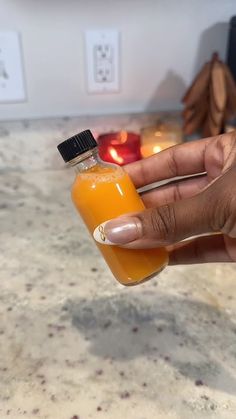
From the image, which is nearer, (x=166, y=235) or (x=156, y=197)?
(x=166, y=235)

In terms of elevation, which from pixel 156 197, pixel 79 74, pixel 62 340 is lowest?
pixel 62 340

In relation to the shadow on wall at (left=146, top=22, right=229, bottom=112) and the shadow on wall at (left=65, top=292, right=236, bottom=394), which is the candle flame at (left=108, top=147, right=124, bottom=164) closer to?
the shadow on wall at (left=146, top=22, right=229, bottom=112)

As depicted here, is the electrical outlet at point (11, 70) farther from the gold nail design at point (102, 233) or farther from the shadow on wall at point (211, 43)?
the gold nail design at point (102, 233)

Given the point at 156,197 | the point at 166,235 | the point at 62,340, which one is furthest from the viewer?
the point at 156,197

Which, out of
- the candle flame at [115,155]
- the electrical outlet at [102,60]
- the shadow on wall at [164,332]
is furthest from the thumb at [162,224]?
the electrical outlet at [102,60]

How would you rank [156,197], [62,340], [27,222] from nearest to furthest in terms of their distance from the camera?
[62,340] → [156,197] → [27,222]

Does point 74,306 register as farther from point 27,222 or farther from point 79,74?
point 79,74

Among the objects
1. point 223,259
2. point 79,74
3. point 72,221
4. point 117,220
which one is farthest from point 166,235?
point 79,74
